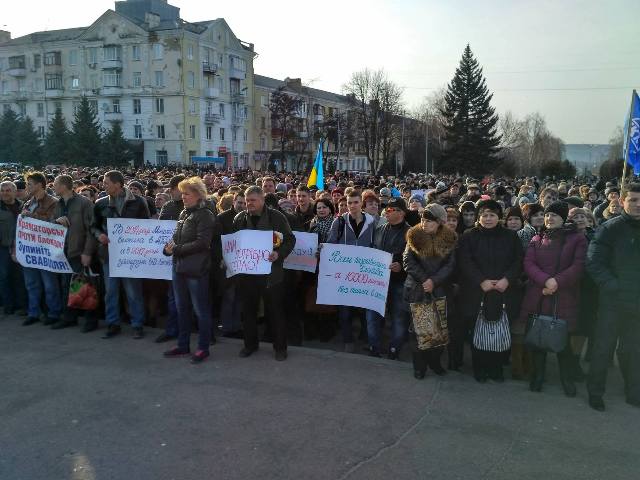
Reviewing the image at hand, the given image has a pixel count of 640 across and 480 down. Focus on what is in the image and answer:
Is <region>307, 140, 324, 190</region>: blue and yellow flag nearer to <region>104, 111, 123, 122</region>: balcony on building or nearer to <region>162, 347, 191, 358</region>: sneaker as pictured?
<region>162, 347, 191, 358</region>: sneaker

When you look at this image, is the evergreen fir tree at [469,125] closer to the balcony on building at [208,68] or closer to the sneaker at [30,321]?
the balcony on building at [208,68]

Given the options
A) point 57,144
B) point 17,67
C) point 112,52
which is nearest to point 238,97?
point 112,52

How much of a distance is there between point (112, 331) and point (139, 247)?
→ 115 cm

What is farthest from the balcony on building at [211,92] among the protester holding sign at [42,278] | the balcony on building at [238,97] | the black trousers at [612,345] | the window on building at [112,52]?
the black trousers at [612,345]

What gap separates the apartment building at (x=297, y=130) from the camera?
75.1 meters

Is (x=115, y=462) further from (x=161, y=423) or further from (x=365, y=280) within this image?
(x=365, y=280)

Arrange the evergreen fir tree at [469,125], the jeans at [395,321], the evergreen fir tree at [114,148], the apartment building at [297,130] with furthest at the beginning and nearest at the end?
the apartment building at [297,130] < the evergreen fir tree at [469,125] < the evergreen fir tree at [114,148] < the jeans at [395,321]

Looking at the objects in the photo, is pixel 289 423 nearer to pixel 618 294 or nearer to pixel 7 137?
pixel 618 294

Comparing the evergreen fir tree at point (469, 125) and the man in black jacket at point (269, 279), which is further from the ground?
the evergreen fir tree at point (469, 125)

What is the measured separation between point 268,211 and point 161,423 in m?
2.66

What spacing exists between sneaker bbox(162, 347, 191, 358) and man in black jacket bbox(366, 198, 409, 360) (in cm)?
220

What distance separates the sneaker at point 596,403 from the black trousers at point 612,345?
1.3 inches

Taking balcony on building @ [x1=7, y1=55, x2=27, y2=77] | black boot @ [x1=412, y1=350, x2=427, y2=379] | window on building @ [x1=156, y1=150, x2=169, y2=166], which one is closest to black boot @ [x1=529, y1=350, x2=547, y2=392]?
black boot @ [x1=412, y1=350, x2=427, y2=379]

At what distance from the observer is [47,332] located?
7375mm
